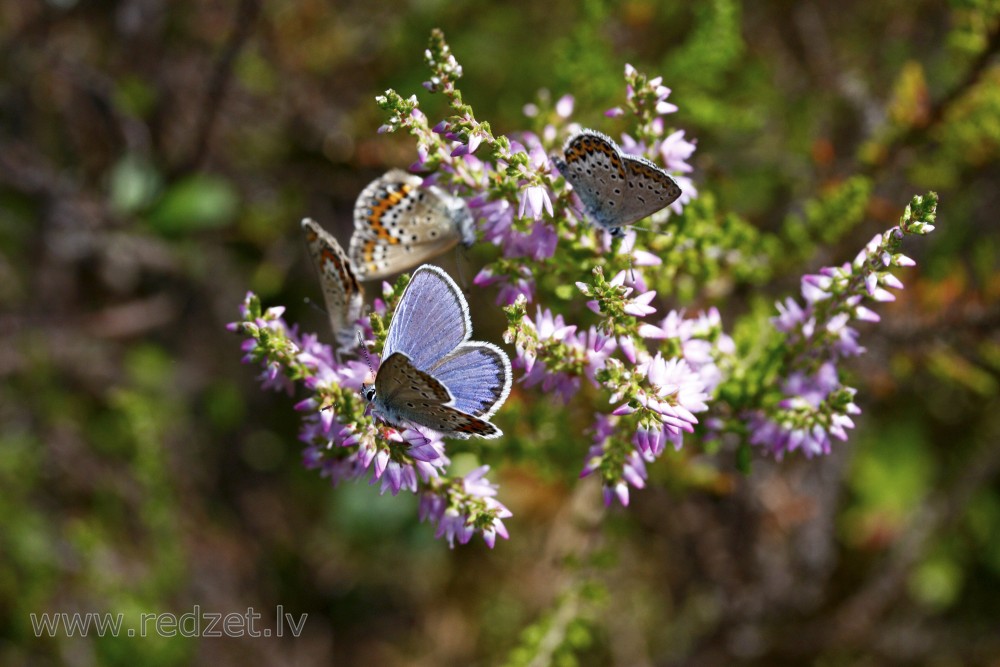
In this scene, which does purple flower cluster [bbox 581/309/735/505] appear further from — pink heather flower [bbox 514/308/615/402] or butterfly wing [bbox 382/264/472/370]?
butterfly wing [bbox 382/264/472/370]

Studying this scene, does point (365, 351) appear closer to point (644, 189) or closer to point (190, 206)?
point (644, 189)

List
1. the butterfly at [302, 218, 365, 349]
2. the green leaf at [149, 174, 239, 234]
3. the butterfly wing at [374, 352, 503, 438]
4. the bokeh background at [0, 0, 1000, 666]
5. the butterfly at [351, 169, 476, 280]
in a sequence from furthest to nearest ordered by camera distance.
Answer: the bokeh background at [0, 0, 1000, 666], the green leaf at [149, 174, 239, 234], the butterfly at [351, 169, 476, 280], the butterfly at [302, 218, 365, 349], the butterfly wing at [374, 352, 503, 438]

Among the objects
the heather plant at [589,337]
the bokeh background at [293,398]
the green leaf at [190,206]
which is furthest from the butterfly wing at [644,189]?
the green leaf at [190,206]

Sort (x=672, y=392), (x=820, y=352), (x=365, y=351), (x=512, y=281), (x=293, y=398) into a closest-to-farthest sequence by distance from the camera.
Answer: (x=672, y=392), (x=365, y=351), (x=512, y=281), (x=820, y=352), (x=293, y=398)

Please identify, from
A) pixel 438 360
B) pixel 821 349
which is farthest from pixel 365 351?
pixel 821 349

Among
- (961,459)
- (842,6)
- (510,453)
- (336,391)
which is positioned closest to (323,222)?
(510,453)

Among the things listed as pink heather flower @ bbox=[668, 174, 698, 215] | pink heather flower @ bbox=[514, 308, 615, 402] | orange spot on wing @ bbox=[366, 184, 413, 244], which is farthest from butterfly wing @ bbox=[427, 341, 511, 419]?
pink heather flower @ bbox=[668, 174, 698, 215]
